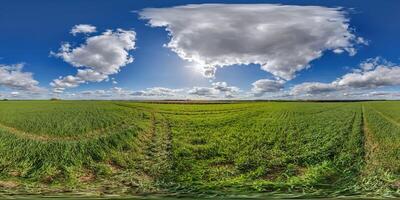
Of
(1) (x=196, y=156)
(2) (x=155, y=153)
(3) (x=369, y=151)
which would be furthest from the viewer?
A: (3) (x=369, y=151)

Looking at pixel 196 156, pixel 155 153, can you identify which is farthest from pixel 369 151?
A: pixel 155 153

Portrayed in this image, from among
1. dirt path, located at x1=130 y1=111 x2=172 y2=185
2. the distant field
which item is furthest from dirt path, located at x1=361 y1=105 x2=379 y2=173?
dirt path, located at x1=130 y1=111 x2=172 y2=185

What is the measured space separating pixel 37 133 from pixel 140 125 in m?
4.97

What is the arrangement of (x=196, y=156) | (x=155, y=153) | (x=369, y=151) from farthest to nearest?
(x=369, y=151) → (x=155, y=153) → (x=196, y=156)

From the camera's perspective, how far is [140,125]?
25.5m

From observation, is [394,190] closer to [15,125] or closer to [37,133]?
[37,133]

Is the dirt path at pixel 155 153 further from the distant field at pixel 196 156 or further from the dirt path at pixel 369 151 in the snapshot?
the dirt path at pixel 369 151

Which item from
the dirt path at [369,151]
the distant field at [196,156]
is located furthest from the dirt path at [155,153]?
the dirt path at [369,151]

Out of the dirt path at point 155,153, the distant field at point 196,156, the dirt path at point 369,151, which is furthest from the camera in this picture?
the dirt path at point 369,151

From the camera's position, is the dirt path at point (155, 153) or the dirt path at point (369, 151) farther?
the dirt path at point (369, 151)

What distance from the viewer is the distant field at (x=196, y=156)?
14641 millimetres

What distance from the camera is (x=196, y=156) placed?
18391 millimetres

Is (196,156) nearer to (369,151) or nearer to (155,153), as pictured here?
(155,153)

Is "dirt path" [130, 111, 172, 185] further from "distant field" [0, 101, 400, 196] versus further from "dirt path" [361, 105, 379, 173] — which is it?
"dirt path" [361, 105, 379, 173]
